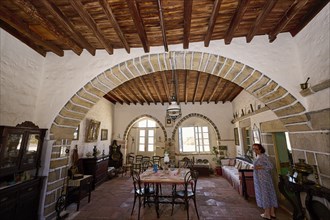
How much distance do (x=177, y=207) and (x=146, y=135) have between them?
4.71m

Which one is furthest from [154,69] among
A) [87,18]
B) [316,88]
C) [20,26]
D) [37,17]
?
[316,88]

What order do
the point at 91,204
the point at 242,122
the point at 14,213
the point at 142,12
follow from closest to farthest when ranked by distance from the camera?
the point at 142,12, the point at 14,213, the point at 91,204, the point at 242,122

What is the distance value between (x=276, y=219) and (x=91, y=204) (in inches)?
147

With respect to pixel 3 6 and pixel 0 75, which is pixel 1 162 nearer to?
pixel 0 75

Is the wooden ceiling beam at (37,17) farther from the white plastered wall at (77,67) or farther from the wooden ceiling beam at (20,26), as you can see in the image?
the white plastered wall at (77,67)

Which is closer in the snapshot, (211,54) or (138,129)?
(211,54)

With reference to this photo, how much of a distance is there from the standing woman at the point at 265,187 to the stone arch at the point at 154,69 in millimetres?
839

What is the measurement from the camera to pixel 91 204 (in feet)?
10.8

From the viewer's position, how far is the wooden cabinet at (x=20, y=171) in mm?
1843

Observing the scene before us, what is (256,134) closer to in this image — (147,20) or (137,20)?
(147,20)

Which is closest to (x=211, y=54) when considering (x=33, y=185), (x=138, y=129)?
(x=33, y=185)

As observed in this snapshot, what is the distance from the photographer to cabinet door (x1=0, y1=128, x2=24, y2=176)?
72.0 inches

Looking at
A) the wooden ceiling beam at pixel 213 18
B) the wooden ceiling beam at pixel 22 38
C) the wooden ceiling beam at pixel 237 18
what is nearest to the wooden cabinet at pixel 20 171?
the wooden ceiling beam at pixel 22 38

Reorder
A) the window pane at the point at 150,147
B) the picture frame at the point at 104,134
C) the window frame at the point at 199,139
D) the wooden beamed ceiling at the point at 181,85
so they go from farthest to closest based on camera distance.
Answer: the window pane at the point at 150,147
the window frame at the point at 199,139
the picture frame at the point at 104,134
the wooden beamed ceiling at the point at 181,85
